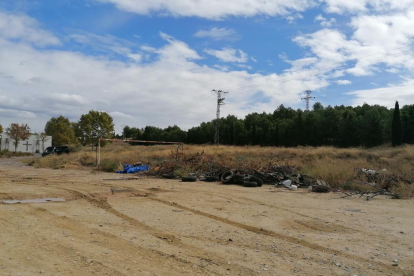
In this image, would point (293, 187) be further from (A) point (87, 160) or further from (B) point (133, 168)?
(A) point (87, 160)

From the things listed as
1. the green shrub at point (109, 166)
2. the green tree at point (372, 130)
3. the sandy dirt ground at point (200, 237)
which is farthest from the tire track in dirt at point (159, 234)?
the green tree at point (372, 130)

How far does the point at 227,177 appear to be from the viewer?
16.9m

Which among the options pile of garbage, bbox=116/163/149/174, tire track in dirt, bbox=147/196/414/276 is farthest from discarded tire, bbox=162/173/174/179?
tire track in dirt, bbox=147/196/414/276

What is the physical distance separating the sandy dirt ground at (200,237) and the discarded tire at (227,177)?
5.89 meters

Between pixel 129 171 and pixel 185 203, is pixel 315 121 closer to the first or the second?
pixel 129 171

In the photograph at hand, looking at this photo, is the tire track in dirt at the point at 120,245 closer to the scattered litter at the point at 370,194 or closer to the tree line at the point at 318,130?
the scattered litter at the point at 370,194

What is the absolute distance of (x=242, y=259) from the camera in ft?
16.8

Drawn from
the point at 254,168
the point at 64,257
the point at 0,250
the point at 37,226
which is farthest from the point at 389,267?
the point at 254,168

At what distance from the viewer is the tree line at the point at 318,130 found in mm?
62562

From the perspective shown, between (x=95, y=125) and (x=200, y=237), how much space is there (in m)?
44.4

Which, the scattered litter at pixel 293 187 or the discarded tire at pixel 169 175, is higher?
the discarded tire at pixel 169 175

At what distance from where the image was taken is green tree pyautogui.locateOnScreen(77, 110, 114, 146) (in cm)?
4750

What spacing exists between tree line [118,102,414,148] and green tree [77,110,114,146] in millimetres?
42838

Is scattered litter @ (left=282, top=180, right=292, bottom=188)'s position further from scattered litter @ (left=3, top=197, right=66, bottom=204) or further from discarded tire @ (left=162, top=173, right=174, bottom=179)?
scattered litter @ (left=3, top=197, right=66, bottom=204)
